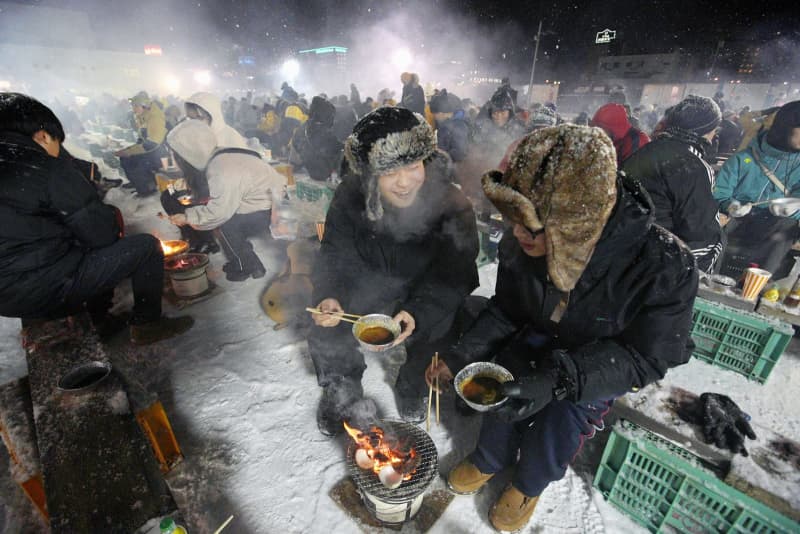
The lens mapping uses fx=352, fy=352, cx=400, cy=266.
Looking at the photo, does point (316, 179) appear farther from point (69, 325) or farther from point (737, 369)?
point (737, 369)

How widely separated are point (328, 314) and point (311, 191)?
18.9ft

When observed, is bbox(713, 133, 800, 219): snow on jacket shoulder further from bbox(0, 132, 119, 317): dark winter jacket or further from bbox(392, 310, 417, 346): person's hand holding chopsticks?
bbox(0, 132, 119, 317): dark winter jacket

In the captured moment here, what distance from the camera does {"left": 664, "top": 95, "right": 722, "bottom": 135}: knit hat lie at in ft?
11.5

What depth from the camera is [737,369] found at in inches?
141

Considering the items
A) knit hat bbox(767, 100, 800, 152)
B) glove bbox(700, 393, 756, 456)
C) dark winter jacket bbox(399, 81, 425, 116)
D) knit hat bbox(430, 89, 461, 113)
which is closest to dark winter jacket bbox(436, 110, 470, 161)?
knit hat bbox(430, 89, 461, 113)

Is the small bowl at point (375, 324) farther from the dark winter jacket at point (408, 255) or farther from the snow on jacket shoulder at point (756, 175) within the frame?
the snow on jacket shoulder at point (756, 175)

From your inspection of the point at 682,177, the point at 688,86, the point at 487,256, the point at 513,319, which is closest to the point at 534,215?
the point at 513,319

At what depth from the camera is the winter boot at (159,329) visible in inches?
163

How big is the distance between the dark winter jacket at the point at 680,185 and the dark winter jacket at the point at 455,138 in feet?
15.3

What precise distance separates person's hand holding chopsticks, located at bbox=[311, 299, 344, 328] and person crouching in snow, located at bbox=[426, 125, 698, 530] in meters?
0.87

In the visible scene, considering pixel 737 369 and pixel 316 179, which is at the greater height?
pixel 316 179

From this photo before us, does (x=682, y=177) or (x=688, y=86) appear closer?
(x=682, y=177)

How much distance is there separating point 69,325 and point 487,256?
5.07 metres

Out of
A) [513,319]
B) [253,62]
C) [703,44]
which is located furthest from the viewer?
[253,62]
